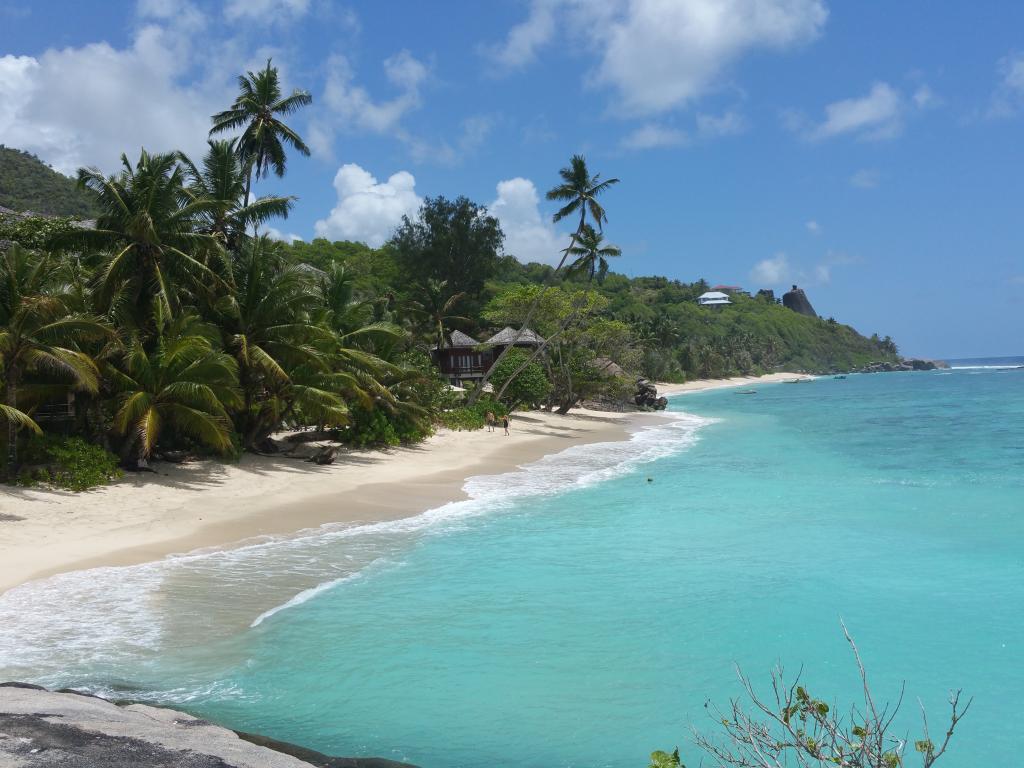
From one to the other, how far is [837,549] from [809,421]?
30473 millimetres

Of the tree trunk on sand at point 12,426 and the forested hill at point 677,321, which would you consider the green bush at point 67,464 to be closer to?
the tree trunk on sand at point 12,426

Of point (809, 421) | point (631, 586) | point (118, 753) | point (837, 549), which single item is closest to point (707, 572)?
point (631, 586)

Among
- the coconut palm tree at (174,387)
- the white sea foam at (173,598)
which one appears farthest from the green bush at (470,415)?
the white sea foam at (173,598)

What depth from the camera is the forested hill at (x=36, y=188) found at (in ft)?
175

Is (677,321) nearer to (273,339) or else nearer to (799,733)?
(273,339)

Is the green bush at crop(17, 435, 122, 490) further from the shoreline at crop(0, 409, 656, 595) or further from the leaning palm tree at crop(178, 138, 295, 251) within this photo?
the leaning palm tree at crop(178, 138, 295, 251)

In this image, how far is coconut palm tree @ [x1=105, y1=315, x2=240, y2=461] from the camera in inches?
623

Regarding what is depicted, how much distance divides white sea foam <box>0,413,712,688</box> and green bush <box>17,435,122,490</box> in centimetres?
426

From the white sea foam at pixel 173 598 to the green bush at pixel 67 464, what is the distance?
→ 14.0ft

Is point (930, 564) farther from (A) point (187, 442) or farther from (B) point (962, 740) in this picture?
(A) point (187, 442)

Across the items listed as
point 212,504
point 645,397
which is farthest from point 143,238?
point 645,397

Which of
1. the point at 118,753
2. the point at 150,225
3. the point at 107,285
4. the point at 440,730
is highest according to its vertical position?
the point at 150,225

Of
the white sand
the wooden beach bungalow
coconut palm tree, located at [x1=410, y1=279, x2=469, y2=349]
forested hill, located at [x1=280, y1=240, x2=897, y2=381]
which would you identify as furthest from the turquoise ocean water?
the white sand

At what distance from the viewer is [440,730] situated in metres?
6.75
